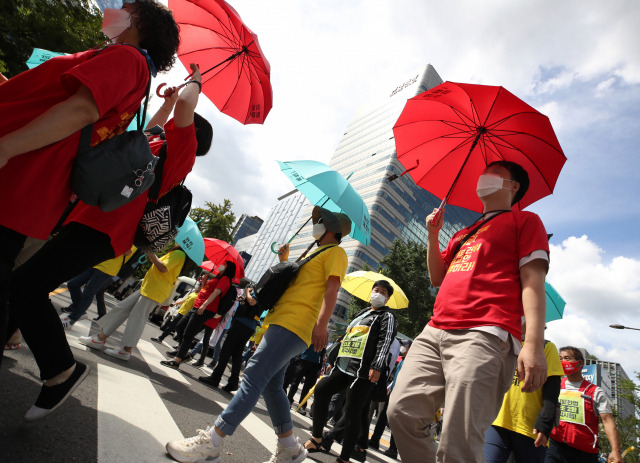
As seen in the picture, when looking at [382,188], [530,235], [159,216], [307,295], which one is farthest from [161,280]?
[382,188]

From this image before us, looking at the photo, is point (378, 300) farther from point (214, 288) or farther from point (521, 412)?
point (214, 288)

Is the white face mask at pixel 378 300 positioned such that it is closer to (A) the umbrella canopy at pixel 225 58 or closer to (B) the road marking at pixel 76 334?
(A) the umbrella canopy at pixel 225 58

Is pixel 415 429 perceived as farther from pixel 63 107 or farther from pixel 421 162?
pixel 421 162

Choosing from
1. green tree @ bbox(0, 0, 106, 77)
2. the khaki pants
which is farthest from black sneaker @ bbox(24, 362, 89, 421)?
green tree @ bbox(0, 0, 106, 77)

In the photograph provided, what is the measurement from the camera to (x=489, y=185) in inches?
99.5

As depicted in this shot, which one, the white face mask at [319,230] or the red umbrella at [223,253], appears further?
the red umbrella at [223,253]

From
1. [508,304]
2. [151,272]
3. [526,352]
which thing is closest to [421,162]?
[508,304]

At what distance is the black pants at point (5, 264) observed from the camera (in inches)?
60.2

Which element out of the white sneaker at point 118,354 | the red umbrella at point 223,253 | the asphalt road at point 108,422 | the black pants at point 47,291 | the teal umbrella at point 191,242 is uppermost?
the red umbrella at point 223,253

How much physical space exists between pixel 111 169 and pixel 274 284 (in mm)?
1525

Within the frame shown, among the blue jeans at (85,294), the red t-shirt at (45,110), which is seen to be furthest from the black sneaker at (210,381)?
the red t-shirt at (45,110)

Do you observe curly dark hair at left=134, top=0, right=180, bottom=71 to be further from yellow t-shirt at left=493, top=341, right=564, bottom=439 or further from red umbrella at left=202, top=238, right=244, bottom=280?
red umbrella at left=202, top=238, right=244, bottom=280

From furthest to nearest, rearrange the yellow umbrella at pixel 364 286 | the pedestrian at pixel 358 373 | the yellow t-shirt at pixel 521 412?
the yellow umbrella at pixel 364 286 < the pedestrian at pixel 358 373 < the yellow t-shirt at pixel 521 412

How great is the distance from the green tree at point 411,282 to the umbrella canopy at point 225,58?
28.3m
